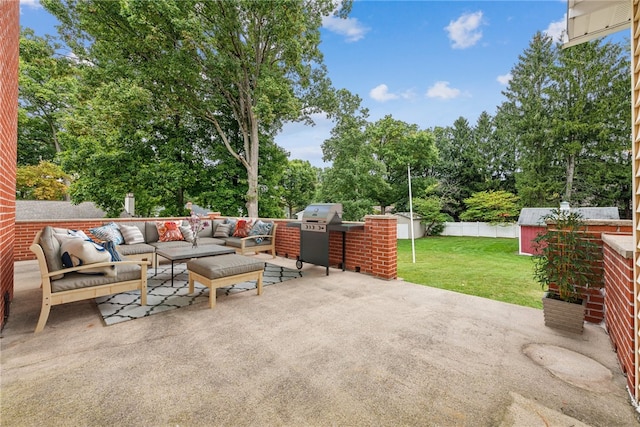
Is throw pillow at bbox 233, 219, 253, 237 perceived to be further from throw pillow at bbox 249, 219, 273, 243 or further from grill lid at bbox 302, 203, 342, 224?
grill lid at bbox 302, 203, 342, 224

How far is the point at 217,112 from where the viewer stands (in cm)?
1093

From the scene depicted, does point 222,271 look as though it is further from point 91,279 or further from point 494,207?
point 494,207

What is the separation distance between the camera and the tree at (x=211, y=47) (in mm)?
7965

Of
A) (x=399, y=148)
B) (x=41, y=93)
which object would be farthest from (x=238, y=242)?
(x=41, y=93)

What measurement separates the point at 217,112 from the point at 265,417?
37.7ft

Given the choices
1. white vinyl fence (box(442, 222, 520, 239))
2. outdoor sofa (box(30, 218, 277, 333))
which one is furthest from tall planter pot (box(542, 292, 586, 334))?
white vinyl fence (box(442, 222, 520, 239))

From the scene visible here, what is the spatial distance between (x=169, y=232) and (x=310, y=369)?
4613 mm

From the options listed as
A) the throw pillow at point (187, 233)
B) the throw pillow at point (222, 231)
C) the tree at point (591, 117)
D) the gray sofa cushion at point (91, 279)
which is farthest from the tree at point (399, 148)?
the gray sofa cushion at point (91, 279)

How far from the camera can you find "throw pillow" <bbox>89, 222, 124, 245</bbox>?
4.53 metres

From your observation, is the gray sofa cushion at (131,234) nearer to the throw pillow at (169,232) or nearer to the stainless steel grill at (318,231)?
the throw pillow at (169,232)

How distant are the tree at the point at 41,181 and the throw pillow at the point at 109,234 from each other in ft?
37.3

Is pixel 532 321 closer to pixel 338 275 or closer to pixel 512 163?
pixel 338 275

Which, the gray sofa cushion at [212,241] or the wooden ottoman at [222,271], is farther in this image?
the gray sofa cushion at [212,241]

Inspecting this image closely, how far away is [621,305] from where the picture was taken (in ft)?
5.97
